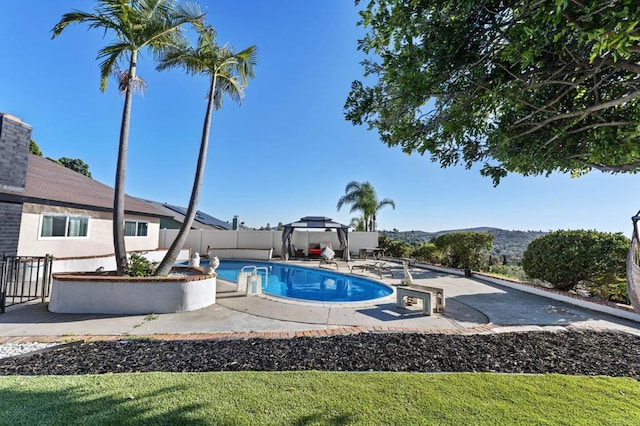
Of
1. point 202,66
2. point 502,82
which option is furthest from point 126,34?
point 502,82

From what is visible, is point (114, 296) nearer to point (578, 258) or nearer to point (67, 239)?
point (67, 239)

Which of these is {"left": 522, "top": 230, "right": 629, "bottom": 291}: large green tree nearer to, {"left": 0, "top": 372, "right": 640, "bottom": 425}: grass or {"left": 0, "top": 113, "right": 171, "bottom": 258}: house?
{"left": 0, "top": 372, "right": 640, "bottom": 425}: grass

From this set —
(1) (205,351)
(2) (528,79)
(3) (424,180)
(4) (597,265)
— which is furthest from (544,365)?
(3) (424,180)

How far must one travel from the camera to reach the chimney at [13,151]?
311 inches

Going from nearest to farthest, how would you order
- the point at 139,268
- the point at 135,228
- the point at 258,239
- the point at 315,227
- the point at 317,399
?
the point at 317,399
the point at 139,268
the point at 135,228
the point at 315,227
the point at 258,239

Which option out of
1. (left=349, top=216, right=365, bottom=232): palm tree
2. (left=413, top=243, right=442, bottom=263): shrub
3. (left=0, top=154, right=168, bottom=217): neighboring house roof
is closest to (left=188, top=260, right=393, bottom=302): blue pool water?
(left=0, top=154, right=168, bottom=217): neighboring house roof

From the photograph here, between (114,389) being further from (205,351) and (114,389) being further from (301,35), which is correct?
(301,35)

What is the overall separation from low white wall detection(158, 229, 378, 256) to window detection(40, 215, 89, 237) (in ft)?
33.8

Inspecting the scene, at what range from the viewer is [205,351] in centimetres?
468

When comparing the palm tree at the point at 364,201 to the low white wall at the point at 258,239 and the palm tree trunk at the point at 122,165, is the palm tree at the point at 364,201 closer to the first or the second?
the low white wall at the point at 258,239

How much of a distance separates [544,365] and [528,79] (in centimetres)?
422

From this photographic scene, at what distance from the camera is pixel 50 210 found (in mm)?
11422

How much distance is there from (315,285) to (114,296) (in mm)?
9167

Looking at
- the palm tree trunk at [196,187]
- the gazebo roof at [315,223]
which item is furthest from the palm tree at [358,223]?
the palm tree trunk at [196,187]
